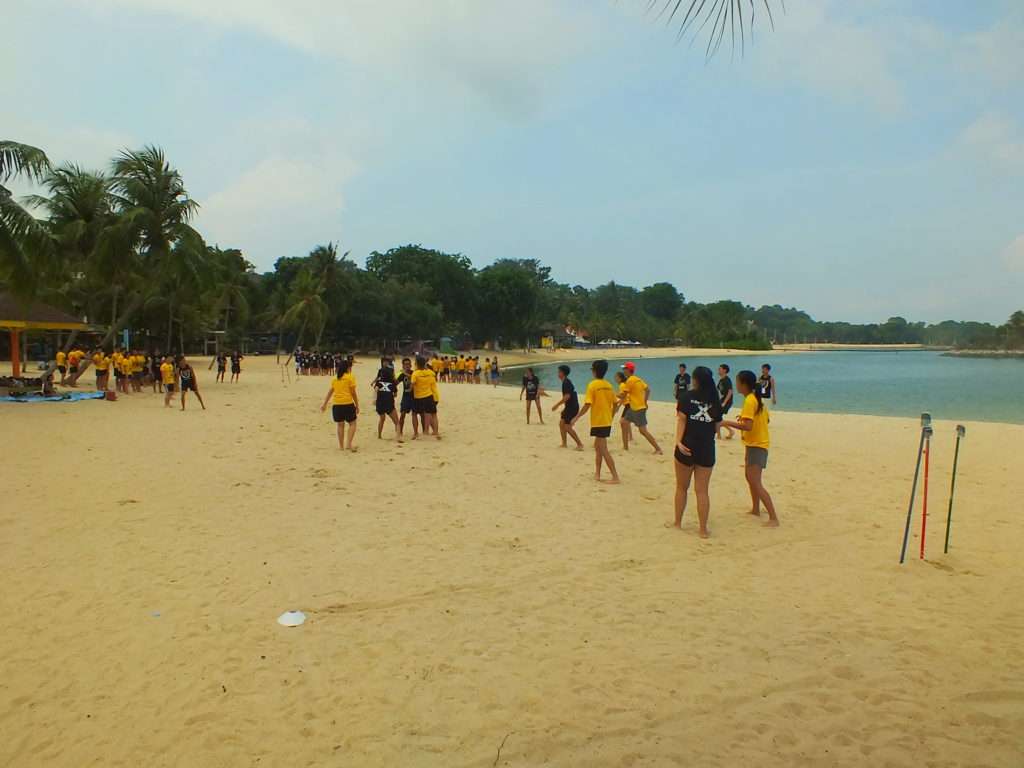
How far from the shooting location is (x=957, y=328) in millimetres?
190250

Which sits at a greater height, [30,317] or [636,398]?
[30,317]

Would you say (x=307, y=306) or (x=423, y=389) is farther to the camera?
(x=307, y=306)

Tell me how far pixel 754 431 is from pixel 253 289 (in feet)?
188

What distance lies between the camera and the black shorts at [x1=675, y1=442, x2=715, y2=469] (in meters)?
6.20

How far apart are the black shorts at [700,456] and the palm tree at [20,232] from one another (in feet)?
55.2

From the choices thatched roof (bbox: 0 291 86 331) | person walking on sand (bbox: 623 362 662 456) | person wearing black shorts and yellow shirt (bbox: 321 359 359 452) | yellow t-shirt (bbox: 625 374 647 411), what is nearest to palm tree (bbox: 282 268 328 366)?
thatched roof (bbox: 0 291 86 331)

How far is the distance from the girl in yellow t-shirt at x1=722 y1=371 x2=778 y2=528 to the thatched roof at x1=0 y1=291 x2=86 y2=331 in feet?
65.3

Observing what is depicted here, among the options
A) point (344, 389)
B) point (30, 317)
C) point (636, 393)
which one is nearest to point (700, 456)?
point (636, 393)

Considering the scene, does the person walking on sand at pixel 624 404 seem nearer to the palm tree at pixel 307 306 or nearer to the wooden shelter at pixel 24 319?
the wooden shelter at pixel 24 319

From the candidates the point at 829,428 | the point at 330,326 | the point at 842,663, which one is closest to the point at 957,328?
the point at 330,326

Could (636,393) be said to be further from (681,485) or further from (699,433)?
(699,433)

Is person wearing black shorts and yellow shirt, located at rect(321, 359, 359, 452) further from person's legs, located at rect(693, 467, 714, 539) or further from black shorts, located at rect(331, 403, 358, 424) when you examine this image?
person's legs, located at rect(693, 467, 714, 539)

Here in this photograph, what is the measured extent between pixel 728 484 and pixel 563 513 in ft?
9.24

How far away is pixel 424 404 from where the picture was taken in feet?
39.1
